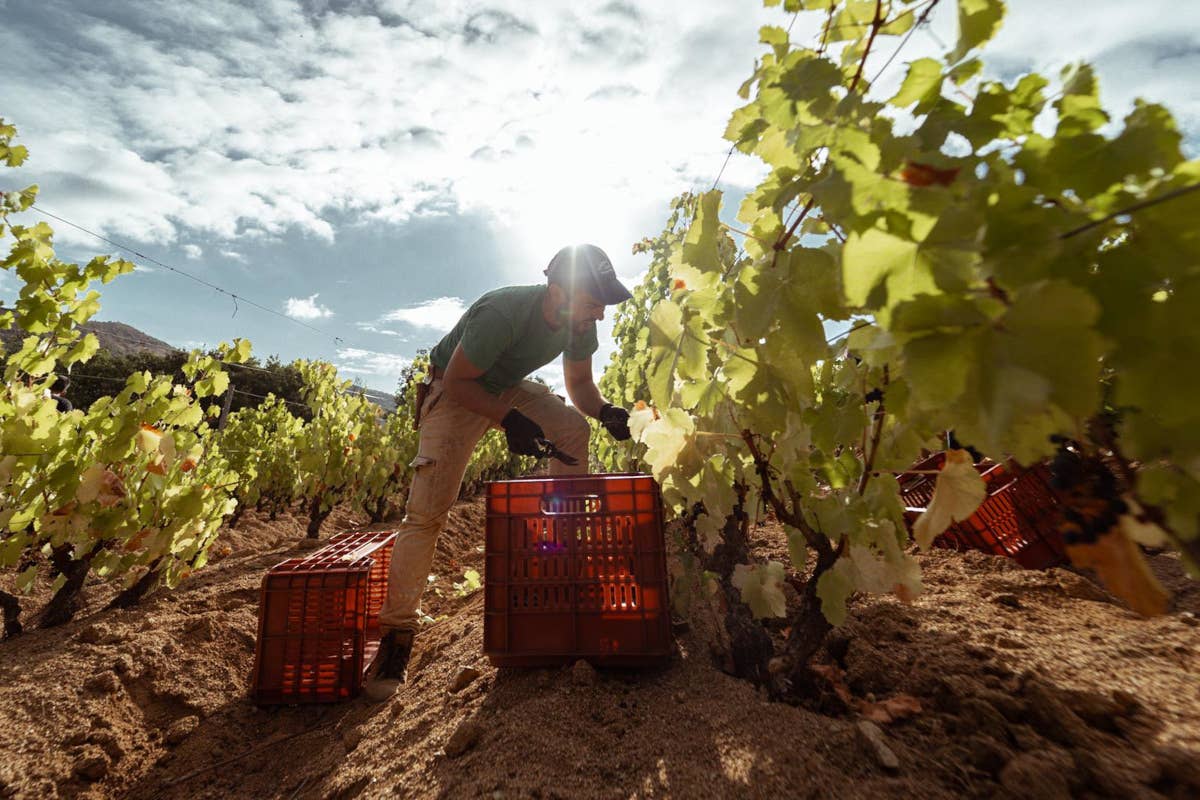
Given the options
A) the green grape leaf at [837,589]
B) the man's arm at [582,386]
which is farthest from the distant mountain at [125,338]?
the green grape leaf at [837,589]

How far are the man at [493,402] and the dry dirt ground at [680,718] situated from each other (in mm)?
349

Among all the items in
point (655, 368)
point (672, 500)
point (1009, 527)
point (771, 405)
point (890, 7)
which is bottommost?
point (1009, 527)

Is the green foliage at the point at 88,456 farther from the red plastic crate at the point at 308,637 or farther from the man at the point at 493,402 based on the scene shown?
the man at the point at 493,402

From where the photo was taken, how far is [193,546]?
3.50 m

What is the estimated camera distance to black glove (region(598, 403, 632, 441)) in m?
2.94

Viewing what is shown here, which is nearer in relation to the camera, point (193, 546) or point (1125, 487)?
point (1125, 487)

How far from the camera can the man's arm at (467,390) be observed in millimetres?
2695

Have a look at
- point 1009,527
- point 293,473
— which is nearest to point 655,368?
point 1009,527

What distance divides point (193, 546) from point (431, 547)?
204 cm

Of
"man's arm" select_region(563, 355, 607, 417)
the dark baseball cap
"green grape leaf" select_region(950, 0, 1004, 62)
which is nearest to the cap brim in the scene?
the dark baseball cap

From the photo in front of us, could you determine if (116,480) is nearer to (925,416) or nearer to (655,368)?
(655,368)

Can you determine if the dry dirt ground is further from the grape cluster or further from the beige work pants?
the grape cluster

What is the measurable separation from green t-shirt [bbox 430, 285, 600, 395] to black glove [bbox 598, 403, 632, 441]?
0.46 m

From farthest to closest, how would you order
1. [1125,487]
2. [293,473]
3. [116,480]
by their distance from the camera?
[293,473], [116,480], [1125,487]
